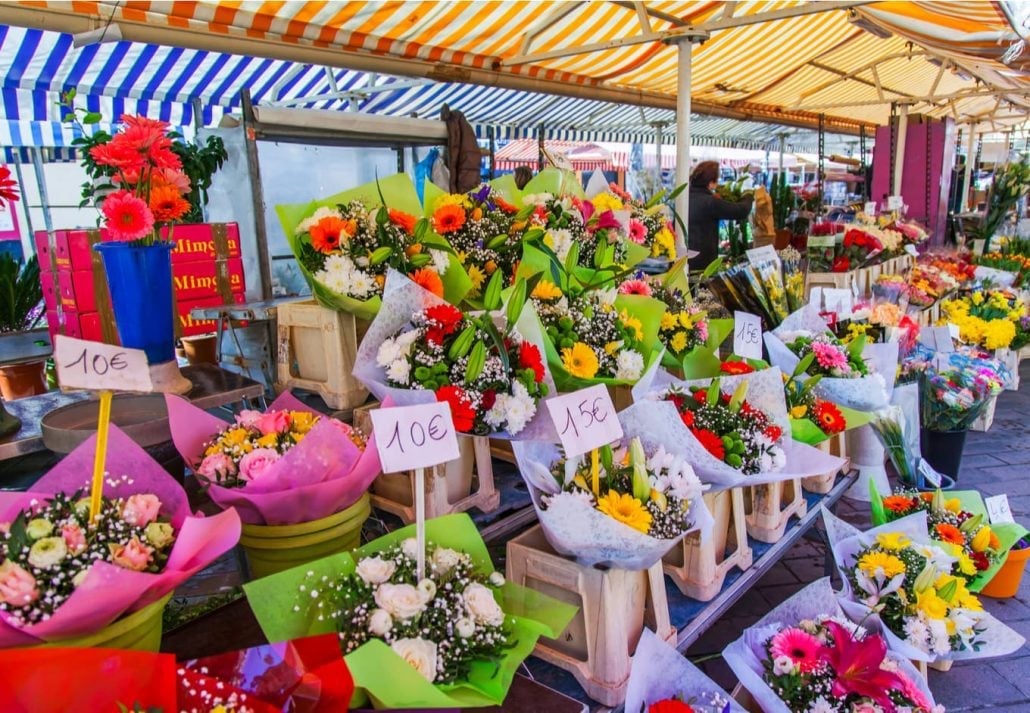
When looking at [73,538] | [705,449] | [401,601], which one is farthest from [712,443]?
[73,538]

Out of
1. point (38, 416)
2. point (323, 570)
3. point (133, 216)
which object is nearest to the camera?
point (323, 570)

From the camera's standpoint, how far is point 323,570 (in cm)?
116

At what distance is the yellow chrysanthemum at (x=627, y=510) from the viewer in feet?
4.31

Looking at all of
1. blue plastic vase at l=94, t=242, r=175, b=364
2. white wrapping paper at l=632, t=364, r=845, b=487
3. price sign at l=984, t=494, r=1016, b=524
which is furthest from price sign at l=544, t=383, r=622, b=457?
price sign at l=984, t=494, r=1016, b=524

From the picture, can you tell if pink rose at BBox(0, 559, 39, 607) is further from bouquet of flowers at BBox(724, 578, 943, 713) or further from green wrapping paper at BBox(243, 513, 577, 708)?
bouquet of flowers at BBox(724, 578, 943, 713)

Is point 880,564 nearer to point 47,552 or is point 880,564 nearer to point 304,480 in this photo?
point 304,480

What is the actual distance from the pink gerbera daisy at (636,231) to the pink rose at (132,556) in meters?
1.97

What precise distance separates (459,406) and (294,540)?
40 cm

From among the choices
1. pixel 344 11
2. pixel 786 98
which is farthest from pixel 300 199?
pixel 786 98

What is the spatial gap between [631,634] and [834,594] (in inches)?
26.6

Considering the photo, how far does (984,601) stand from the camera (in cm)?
262

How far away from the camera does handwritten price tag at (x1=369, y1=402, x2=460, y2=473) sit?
1.08 m

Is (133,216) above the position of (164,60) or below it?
below

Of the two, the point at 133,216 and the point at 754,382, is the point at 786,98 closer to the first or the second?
the point at 754,382
